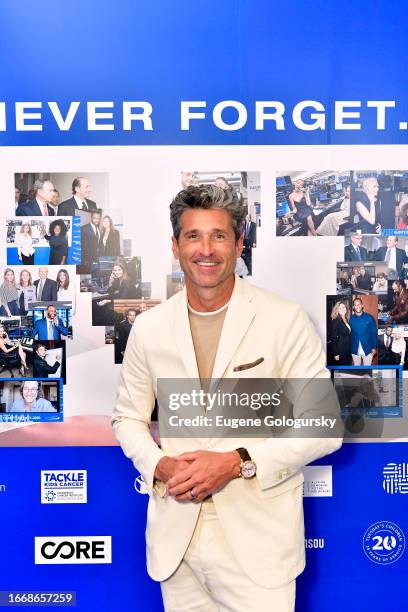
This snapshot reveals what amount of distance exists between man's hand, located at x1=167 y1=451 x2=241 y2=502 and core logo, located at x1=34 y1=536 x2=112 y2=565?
0.78 metres

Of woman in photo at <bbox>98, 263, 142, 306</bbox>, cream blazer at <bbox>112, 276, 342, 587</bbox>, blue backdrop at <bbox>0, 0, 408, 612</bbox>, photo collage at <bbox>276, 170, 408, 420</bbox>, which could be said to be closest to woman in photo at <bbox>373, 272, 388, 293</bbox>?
photo collage at <bbox>276, 170, 408, 420</bbox>

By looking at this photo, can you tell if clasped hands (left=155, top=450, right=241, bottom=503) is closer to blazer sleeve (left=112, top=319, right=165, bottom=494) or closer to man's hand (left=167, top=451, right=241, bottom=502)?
man's hand (left=167, top=451, right=241, bottom=502)

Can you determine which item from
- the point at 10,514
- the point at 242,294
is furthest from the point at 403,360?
the point at 10,514

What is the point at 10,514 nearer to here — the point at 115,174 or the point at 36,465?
the point at 36,465

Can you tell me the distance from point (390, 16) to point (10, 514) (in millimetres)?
2230

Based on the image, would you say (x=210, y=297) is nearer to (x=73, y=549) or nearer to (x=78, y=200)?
(x=78, y=200)

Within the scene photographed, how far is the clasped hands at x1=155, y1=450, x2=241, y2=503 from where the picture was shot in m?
1.75

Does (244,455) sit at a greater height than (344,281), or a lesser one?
lesser

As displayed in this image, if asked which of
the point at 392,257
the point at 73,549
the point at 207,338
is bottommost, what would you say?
the point at 73,549

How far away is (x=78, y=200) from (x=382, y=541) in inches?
65.2

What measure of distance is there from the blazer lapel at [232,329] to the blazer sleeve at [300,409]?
12cm

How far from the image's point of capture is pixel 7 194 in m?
2.33

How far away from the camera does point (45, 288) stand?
2361mm

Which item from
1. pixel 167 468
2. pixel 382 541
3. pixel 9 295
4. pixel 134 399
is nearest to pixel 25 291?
pixel 9 295
